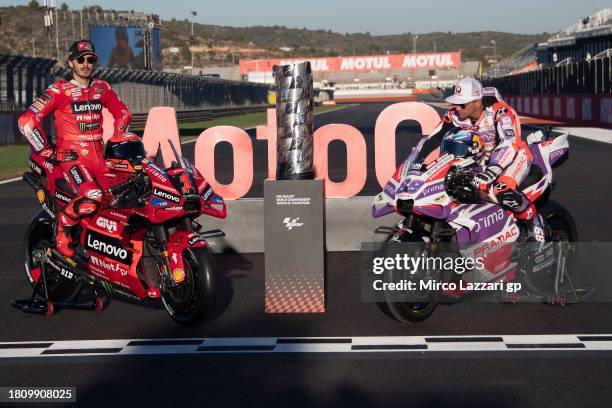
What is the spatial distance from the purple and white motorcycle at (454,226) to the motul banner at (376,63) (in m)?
152

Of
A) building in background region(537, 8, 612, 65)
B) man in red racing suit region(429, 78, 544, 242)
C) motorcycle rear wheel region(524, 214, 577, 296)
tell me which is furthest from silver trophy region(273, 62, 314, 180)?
building in background region(537, 8, 612, 65)

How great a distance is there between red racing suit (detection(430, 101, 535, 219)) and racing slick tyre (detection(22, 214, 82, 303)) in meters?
3.34

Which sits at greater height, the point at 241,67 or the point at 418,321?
the point at 241,67

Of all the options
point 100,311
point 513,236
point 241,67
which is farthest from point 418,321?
point 241,67

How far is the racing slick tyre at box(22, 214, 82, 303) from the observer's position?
328 inches

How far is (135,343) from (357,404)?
2.18 m

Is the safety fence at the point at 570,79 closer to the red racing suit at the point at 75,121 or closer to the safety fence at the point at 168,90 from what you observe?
the safety fence at the point at 168,90

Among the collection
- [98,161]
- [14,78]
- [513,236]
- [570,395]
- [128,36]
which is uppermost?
[128,36]

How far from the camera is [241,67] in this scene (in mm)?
161125

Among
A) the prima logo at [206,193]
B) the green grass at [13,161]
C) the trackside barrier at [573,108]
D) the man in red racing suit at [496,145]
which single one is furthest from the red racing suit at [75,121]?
the trackside barrier at [573,108]

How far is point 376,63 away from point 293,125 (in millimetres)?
156286

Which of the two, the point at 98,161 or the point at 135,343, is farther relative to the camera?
the point at 98,161

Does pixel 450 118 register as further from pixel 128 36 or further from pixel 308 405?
pixel 128 36

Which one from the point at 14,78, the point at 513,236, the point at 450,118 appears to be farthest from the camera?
the point at 14,78
